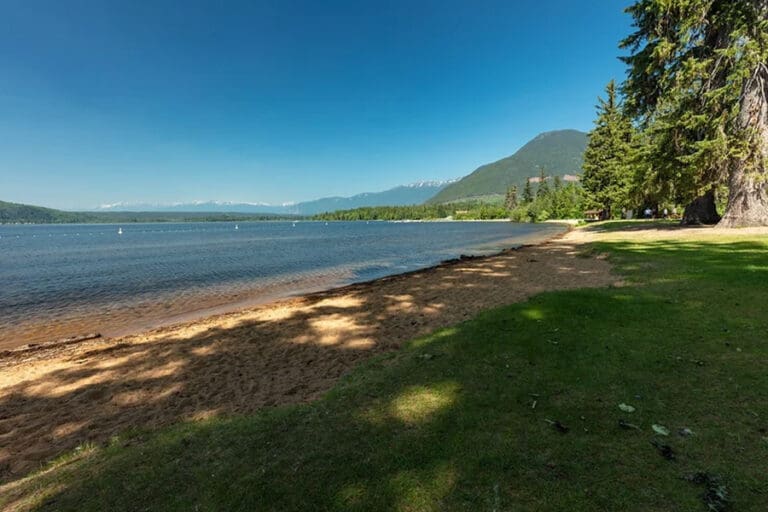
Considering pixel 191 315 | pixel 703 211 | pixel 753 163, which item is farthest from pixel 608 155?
pixel 191 315

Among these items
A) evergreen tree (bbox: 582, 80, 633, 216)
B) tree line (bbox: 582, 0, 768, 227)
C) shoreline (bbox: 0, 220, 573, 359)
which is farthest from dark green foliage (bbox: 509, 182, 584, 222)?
shoreline (bbox: 0, 220, 573, 359)

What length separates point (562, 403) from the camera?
4523 millimetres

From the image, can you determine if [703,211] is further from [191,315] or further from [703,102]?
[191,315]

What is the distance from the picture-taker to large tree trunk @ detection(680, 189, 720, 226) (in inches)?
1150

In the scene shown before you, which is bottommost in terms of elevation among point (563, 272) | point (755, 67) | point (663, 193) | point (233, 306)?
point (233, 306)

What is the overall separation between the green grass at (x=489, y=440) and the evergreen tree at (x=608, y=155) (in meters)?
56.0

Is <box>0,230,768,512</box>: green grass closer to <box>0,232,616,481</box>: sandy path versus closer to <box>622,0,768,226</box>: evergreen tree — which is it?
<box>0,232,616,481</box>: sandy path

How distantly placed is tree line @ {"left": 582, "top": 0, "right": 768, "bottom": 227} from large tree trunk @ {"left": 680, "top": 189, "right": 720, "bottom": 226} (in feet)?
0.21

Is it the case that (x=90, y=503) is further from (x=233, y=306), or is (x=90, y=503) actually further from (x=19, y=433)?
(x=233, y=306)

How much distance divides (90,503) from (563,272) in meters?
17.3

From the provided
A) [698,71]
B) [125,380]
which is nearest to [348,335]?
[125,380]

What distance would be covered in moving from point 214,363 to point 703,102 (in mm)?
34749

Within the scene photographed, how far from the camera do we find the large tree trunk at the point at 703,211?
95.8 ft

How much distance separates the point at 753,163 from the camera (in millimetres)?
22781
